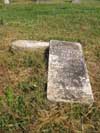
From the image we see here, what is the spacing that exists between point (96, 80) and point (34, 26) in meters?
3.14

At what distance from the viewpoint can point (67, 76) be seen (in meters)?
4.08

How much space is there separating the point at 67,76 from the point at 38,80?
39cm

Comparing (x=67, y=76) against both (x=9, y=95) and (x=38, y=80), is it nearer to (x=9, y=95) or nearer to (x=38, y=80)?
(x=38, y=80)

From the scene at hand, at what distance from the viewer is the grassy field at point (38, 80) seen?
10.9 feet

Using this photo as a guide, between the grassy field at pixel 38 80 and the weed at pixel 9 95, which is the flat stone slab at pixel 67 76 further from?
the weed at pixel 9 95

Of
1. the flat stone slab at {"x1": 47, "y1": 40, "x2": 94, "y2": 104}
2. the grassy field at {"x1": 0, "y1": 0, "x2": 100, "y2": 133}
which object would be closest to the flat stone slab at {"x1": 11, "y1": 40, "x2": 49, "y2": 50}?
the grassy field at {"x1": 0, "y1": 0, "x2": 100, "y2": 133}

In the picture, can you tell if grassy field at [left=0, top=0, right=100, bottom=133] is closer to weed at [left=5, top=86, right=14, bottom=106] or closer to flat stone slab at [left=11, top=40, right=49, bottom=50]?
weed at [left=5, top=86, right=14, bottom=106]

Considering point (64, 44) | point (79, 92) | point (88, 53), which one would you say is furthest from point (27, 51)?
point (79, 92)

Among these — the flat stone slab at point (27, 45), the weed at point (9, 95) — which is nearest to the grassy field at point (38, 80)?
the weed at point (9, 95)

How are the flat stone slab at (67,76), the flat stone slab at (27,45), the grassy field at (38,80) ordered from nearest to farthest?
the grassy field at (38,80) → the flat stone slab at (67,76) → the flat stone slab at (27,45)

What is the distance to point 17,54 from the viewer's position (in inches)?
208

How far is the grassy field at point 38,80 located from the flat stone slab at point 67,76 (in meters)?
0.09

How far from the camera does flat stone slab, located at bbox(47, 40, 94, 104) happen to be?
3.59 meters

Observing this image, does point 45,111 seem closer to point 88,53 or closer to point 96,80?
point 96,80
